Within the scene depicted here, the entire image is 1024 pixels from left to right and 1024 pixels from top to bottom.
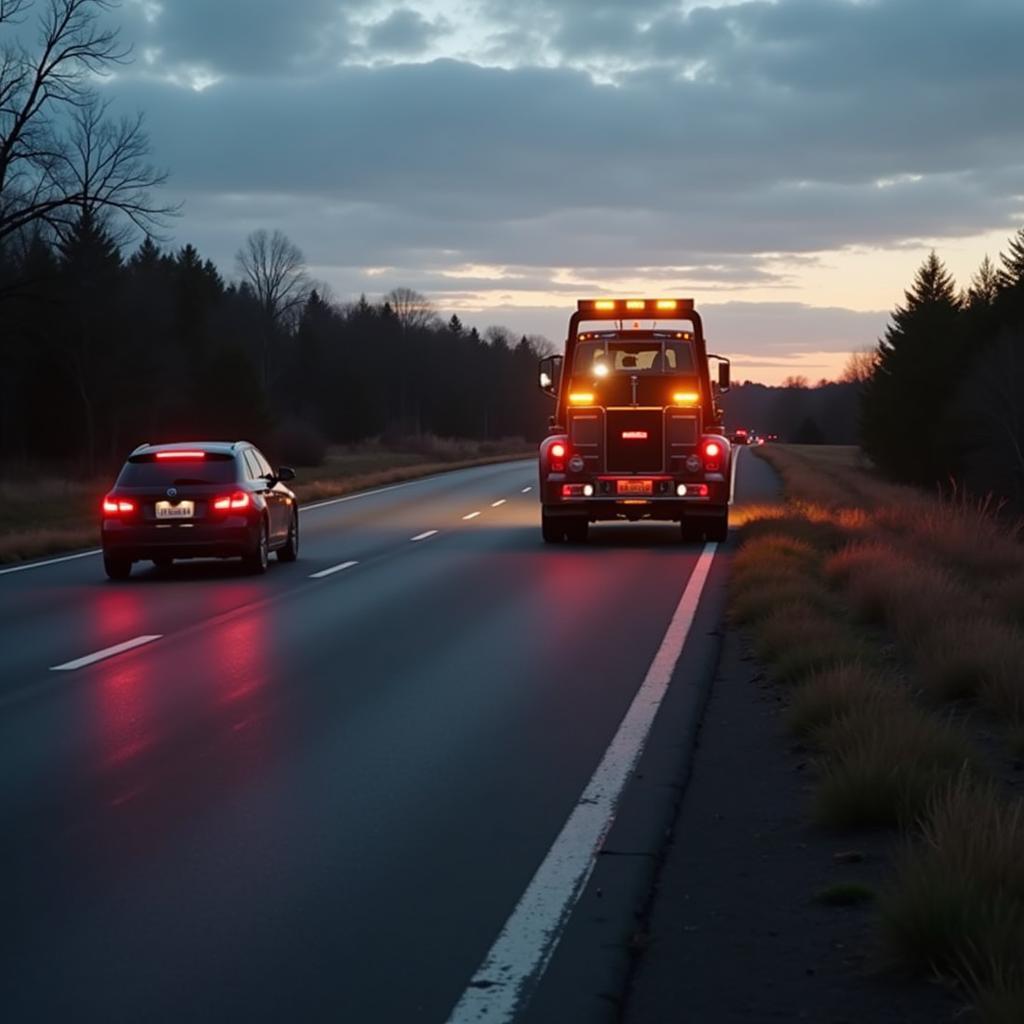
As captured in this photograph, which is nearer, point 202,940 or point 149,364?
point 202,940

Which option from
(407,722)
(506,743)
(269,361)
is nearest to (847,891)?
(506,743)

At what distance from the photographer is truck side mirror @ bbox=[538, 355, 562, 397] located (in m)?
24.7

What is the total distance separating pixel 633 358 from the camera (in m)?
24.8

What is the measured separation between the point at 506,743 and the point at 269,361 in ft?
348

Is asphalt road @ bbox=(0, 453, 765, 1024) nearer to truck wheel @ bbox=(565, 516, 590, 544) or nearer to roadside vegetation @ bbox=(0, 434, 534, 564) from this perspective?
truck wheel @ bbox=(565, 516, 590, 544)

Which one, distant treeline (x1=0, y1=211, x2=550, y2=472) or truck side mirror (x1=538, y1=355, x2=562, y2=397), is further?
distant treeline (x1=0, y1=211, x2=550, y2=472)

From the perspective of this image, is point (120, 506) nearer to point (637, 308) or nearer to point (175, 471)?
point (175, 471)

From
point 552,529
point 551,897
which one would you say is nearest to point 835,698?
point 551,897

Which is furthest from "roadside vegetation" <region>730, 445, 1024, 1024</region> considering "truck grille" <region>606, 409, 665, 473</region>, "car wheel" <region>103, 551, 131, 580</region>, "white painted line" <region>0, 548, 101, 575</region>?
"white painted line" <region>0, 548, 101, 575</region>

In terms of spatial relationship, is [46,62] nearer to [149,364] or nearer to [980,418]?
[149,364]

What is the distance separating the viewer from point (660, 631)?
553 inches

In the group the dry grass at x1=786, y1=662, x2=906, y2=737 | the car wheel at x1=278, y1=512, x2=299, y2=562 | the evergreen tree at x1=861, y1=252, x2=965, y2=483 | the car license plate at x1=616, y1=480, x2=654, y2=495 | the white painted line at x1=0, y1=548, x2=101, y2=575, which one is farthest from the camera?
the evergreen tree at x1=861, y1=252, x2=965, y2=483

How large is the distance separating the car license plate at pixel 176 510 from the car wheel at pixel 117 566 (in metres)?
0.74

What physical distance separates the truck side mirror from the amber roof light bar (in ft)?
A: 2.78
